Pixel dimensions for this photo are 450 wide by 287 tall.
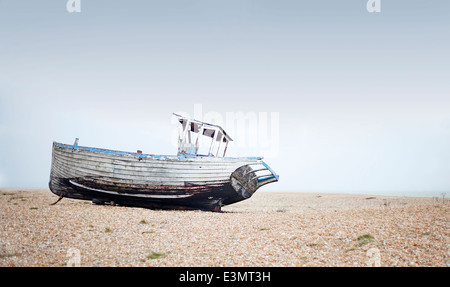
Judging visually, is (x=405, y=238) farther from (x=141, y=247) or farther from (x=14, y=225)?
(x=14, y=225)

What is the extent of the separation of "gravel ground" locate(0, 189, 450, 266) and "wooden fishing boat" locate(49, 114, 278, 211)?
3.19 m

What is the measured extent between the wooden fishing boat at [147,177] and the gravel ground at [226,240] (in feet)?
10.5

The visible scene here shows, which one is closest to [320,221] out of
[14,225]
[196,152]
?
[196,152]

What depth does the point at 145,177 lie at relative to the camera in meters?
14.9

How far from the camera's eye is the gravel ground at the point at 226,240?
666 cm

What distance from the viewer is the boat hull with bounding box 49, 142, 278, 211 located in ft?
48.8
